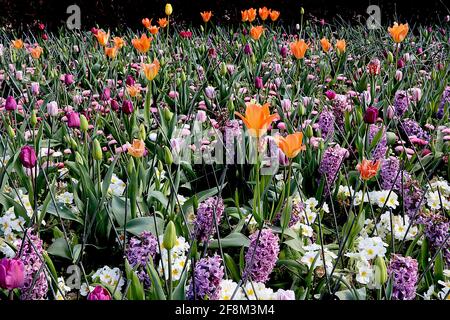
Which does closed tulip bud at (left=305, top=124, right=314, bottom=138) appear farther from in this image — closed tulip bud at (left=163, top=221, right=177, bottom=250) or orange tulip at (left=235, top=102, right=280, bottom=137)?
closed tulip bud at (left=163, top=221, right=177, bottom=250)

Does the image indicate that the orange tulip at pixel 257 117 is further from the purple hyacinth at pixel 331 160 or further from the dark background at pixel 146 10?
the dark background at pixel 146 10

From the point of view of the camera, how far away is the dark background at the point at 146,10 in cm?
628

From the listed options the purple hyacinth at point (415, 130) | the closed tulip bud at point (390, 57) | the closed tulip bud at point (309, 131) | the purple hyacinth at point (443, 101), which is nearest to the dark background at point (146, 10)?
the closed tulip bud at point (390, 57)

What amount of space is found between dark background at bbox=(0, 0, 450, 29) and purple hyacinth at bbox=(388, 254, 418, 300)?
5308mm

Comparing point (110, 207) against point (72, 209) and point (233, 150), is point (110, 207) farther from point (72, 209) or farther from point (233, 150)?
point (233, 150)

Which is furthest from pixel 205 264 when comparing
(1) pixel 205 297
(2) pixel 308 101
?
(2) pixel 308 101

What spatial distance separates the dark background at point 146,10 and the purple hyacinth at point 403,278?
5.31m

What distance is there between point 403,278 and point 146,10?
18.7ft

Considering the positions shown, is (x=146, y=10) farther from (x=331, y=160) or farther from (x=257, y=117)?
(x=257, y=117)

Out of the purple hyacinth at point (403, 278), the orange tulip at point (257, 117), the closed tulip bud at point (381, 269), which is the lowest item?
the purple hyacinth at point (403, 278)

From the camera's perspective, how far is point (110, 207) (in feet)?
5.23

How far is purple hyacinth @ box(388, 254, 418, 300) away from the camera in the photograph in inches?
45.2

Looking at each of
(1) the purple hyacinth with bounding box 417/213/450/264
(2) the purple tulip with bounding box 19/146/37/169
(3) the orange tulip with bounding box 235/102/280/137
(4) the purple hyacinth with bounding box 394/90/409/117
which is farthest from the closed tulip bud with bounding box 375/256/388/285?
(4) the purple hyacinth with bounding box 394/90/409/117
